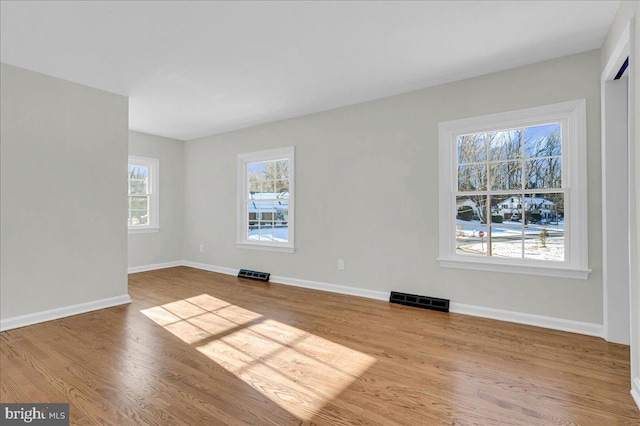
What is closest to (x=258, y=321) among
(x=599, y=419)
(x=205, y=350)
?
(x=205, y=350)

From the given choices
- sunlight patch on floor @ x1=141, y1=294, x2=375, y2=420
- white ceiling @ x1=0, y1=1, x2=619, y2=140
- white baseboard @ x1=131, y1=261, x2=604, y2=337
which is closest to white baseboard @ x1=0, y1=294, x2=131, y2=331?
sunlight patch on floor @ x1=141, y1=294, x2=375, y2=420

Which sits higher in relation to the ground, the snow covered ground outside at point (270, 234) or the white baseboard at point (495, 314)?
the snow covered ground outside at point (270, 234)

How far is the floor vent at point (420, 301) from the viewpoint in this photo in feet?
11.5

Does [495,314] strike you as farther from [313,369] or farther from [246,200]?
[246,200]

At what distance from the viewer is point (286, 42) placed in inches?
106

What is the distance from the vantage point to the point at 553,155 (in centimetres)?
304

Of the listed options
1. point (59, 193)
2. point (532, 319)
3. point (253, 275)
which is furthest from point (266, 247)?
point (532, 319)

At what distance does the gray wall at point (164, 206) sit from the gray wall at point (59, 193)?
78.4 inches

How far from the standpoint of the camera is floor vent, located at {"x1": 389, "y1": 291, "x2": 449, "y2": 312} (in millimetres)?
3502

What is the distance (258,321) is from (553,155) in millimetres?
3349

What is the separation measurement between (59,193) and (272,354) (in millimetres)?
2840

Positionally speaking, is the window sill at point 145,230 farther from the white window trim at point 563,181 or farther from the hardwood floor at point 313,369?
the white window trim at point 563,181

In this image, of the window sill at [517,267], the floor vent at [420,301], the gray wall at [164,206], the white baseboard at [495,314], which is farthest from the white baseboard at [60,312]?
the window sill at [517,267]

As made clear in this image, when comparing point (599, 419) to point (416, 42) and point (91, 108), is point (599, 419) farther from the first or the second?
point (91, 108)
